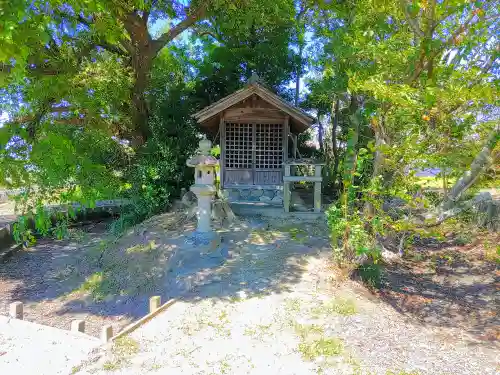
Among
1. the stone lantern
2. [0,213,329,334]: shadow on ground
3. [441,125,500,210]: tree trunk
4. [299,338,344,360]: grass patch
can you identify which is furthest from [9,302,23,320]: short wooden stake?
[441,125,500,210]: tree trunk

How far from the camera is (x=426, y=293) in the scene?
7.65m

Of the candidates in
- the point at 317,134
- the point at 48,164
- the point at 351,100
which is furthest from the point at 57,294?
the point at 317,134

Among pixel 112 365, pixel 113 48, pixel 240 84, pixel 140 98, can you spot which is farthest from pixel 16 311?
pixel 240 84

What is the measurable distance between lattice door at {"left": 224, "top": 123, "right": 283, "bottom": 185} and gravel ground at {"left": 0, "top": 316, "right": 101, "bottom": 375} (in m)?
7.62

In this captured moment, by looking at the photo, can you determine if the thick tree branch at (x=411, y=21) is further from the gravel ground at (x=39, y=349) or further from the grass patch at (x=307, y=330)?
the gravel ground at (x=39, y=349)

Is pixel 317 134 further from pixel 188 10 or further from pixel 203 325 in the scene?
pixel 203 325

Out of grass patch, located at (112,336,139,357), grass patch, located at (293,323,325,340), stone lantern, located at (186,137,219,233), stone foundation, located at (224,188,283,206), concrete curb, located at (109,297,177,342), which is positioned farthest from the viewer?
stone foundation, located at (224,188,283,206)

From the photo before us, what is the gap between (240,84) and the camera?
13984mm

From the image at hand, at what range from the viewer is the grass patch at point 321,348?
4566 mm

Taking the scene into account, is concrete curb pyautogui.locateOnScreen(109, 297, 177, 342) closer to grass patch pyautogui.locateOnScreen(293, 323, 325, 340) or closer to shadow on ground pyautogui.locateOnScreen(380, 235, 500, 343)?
grass patch pyautogui.locateOnScreen(293, 323, 325, 340)

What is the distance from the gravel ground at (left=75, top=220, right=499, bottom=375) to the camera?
4.36 meters

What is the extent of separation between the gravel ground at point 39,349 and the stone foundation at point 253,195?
718cm

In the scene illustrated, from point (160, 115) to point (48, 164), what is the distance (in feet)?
18.3

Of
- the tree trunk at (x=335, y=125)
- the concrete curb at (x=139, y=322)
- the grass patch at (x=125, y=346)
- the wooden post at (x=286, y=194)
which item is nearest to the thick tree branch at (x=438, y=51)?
the concrete curb at (x=139, y=322)
